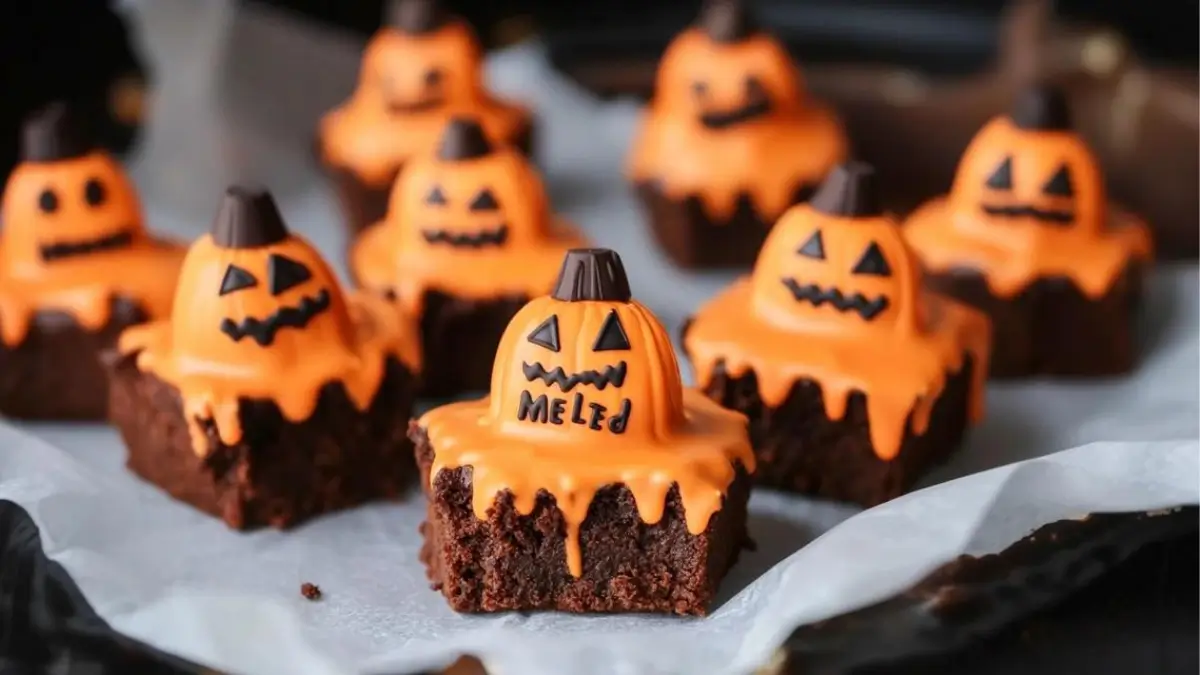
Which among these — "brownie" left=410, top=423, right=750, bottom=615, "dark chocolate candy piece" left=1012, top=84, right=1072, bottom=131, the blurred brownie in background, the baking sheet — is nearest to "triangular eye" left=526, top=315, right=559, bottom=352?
"brownie" left=410, top=423, right=750, bottom=615

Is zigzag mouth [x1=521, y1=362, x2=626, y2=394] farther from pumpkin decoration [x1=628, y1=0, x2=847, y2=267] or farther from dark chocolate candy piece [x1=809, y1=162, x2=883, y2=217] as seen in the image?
pumpkin decoration [x1=628, y1=0, x2=847, y2=267]

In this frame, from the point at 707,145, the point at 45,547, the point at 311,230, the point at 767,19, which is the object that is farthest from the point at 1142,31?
the point at 45,547

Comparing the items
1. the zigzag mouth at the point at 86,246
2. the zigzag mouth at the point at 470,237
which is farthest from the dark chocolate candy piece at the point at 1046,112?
the zigzag mouth at the point at 86,246

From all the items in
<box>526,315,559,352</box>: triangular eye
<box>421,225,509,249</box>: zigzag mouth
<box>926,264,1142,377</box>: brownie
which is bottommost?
<box>926,264,1142,377</box>: brownie

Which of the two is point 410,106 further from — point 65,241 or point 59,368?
point 59,368

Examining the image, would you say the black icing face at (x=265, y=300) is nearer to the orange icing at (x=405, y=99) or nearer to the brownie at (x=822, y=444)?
the brownie at (x=822, y=444)

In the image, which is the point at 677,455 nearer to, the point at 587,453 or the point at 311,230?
the point at 587,453
